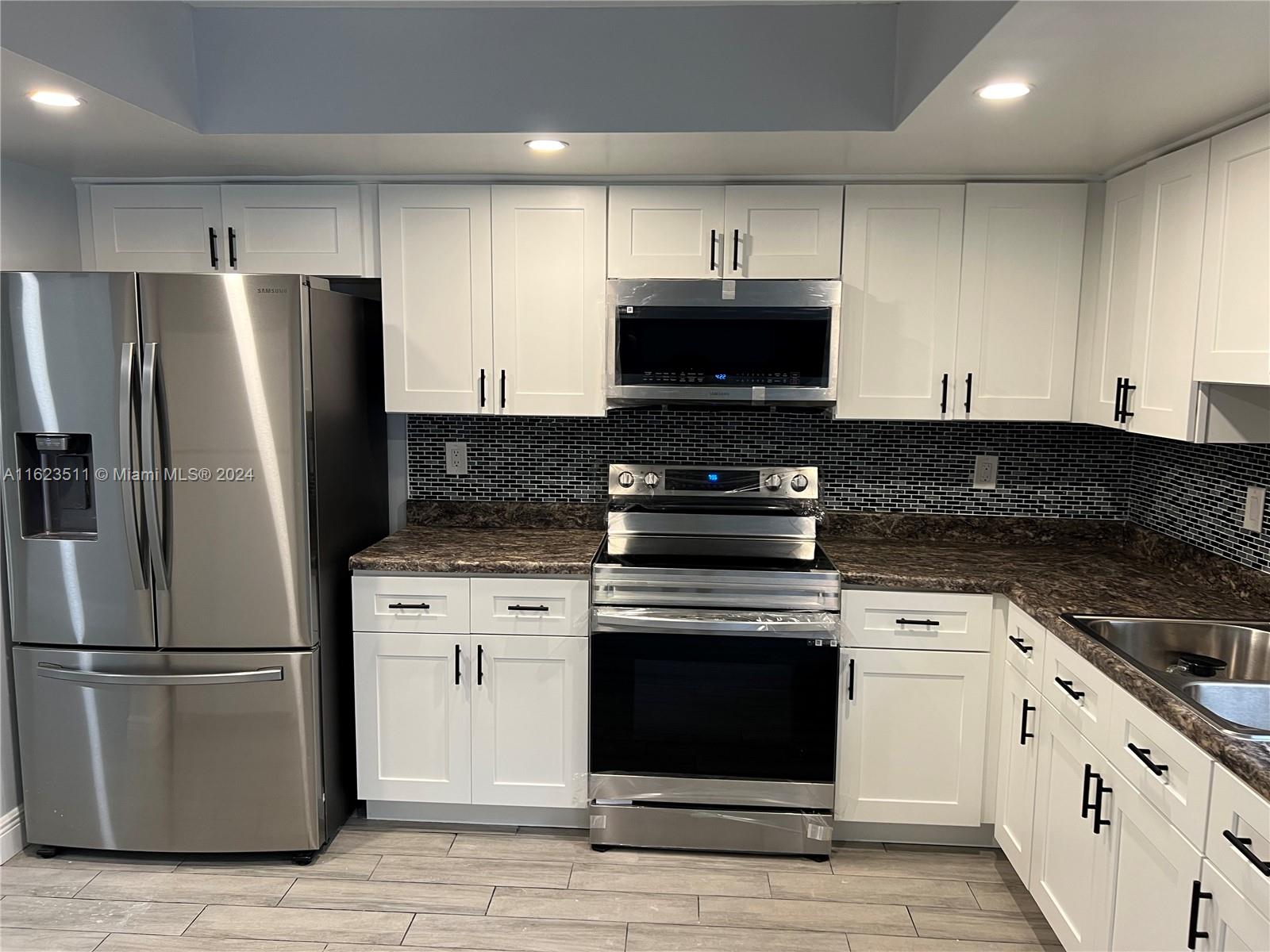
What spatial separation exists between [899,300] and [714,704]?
1.44 meters

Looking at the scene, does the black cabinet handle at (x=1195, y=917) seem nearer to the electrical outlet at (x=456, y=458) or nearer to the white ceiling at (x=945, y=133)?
the white ceiling at (x=945, y=133)

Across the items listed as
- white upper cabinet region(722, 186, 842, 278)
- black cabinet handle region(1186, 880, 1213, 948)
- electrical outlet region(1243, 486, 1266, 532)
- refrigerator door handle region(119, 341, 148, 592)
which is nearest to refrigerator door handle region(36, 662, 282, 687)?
refrigerator door handle region(119, 341, 148, 592)

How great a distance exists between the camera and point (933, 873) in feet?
8.46

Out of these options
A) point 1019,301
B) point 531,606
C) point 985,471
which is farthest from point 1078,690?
point 531,606

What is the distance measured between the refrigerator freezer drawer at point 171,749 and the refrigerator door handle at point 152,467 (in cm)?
29

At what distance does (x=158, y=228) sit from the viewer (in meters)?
2.86

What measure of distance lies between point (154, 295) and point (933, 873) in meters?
2.86

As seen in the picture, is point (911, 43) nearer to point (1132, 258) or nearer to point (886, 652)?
point (1132, 258)

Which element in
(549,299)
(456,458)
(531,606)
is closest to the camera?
(531,606)

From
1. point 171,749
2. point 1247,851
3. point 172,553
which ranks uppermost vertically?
point 172,553

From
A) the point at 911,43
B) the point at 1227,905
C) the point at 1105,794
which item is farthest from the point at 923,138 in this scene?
the point at 1227,905

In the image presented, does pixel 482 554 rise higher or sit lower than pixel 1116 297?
lower

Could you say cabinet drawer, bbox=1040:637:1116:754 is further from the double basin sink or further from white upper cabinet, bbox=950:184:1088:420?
white upper cabinet, bbox=950:184:1088:420

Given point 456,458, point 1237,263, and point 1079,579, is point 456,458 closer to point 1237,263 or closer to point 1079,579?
point 1079,579
